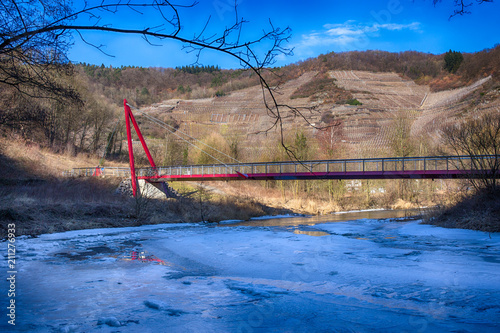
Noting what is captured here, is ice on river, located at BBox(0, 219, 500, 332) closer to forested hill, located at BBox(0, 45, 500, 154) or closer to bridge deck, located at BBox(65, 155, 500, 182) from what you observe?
bridge deck, located at BBox(65, 155, 500, 182)

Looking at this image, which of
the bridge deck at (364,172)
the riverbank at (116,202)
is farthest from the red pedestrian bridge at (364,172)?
the riverbank at (116,202)

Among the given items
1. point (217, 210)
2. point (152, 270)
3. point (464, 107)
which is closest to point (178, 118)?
point (464, 107)

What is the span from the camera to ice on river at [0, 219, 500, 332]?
10.5 feet

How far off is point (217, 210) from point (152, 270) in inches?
674

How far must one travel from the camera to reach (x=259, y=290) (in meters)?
4.37

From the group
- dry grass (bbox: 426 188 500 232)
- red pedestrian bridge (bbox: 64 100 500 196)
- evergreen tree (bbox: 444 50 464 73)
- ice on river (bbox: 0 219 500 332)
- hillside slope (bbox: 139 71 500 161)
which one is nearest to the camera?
ice on river (bbox: 0 219 500 332)

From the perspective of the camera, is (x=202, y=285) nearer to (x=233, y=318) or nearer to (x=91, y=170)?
(x=233, y=318)

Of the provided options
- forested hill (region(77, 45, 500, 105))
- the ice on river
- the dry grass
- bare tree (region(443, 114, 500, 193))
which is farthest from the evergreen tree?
the ice on river

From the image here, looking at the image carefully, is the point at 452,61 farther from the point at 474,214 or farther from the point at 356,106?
the point at 474,214

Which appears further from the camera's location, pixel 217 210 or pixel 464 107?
pixel 464 107

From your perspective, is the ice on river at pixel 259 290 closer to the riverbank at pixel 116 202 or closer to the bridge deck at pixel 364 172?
the bridge deck at pixel 364 172

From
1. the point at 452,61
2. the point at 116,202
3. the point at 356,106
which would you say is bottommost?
the point at 116,202

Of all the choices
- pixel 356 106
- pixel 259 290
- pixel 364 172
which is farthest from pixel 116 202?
pixel 356 106

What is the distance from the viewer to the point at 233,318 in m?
3.34
